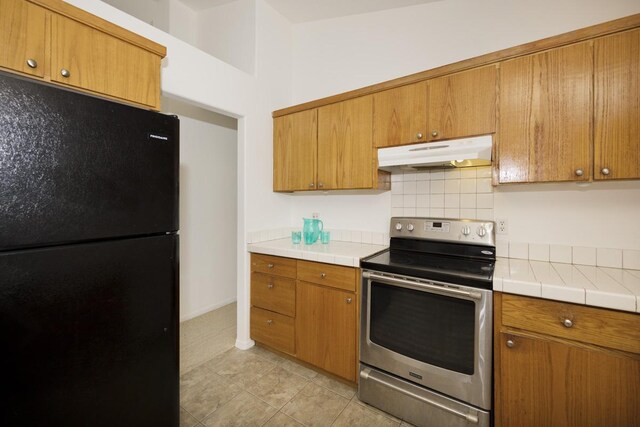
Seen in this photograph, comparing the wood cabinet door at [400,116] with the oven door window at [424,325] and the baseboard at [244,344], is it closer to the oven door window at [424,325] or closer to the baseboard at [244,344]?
the oven door window at [424,325]

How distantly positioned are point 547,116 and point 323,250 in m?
1.58

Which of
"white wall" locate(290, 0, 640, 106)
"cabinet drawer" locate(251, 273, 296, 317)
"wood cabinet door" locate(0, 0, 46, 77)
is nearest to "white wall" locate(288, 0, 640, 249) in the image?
"white wall" locate(290, 0, 640, 106)

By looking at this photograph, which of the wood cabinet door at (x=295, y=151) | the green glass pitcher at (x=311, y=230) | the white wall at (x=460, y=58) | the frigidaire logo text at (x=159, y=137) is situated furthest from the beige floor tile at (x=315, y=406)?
the frigidaire logo text at (x=159, y=137)

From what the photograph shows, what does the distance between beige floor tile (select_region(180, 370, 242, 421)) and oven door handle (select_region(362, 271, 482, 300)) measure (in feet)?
3.99

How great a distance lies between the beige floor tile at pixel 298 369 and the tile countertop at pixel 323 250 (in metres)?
0.87

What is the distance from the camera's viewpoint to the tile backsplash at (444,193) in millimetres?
1963

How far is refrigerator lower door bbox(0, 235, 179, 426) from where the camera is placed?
33.7 inches

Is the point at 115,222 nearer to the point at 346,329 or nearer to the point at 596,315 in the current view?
the point at 346,329

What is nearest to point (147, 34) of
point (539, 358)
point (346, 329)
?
point (346, 329)

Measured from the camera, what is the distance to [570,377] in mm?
1252

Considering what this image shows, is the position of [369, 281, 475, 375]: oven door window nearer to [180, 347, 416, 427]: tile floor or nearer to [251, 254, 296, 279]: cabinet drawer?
[180, 347, 416, 427]: tile floor

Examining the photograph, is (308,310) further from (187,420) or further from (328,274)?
(187,420)

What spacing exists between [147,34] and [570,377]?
294cm

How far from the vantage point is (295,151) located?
2.55m
